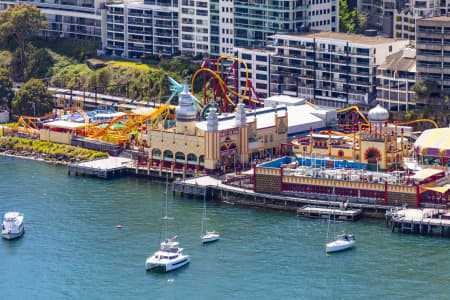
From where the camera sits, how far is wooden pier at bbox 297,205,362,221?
184m

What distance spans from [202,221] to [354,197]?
22.3m

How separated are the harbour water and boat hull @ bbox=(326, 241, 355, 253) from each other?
1.07m

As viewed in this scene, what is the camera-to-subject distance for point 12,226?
18050cm

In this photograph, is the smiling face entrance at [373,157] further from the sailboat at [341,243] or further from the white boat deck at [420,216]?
the sailboat at [341,243]

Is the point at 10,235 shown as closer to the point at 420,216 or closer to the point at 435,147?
the point at 420,216

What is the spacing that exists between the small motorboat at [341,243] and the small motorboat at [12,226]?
43.1 m

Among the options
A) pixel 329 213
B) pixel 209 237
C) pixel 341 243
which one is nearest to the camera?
pixel 341 243

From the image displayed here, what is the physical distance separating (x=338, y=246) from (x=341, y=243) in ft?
2.47

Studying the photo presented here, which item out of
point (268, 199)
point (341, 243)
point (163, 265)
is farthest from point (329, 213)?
point (163, 265)

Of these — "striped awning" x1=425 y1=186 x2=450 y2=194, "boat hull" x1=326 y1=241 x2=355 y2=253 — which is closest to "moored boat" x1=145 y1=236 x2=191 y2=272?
"boat hull" x1=326 y1=241 x2=355 y2=253

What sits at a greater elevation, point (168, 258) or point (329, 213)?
point (329, 213)

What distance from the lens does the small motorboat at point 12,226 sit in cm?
18012

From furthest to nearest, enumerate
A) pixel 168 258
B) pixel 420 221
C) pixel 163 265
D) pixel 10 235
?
1. pixel 10 235
2. pixel 420 221
3. pixel 168 258
4. pixel 163 265

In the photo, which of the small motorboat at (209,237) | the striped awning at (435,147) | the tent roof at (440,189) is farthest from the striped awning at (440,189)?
the small motorboat at (209,237)
